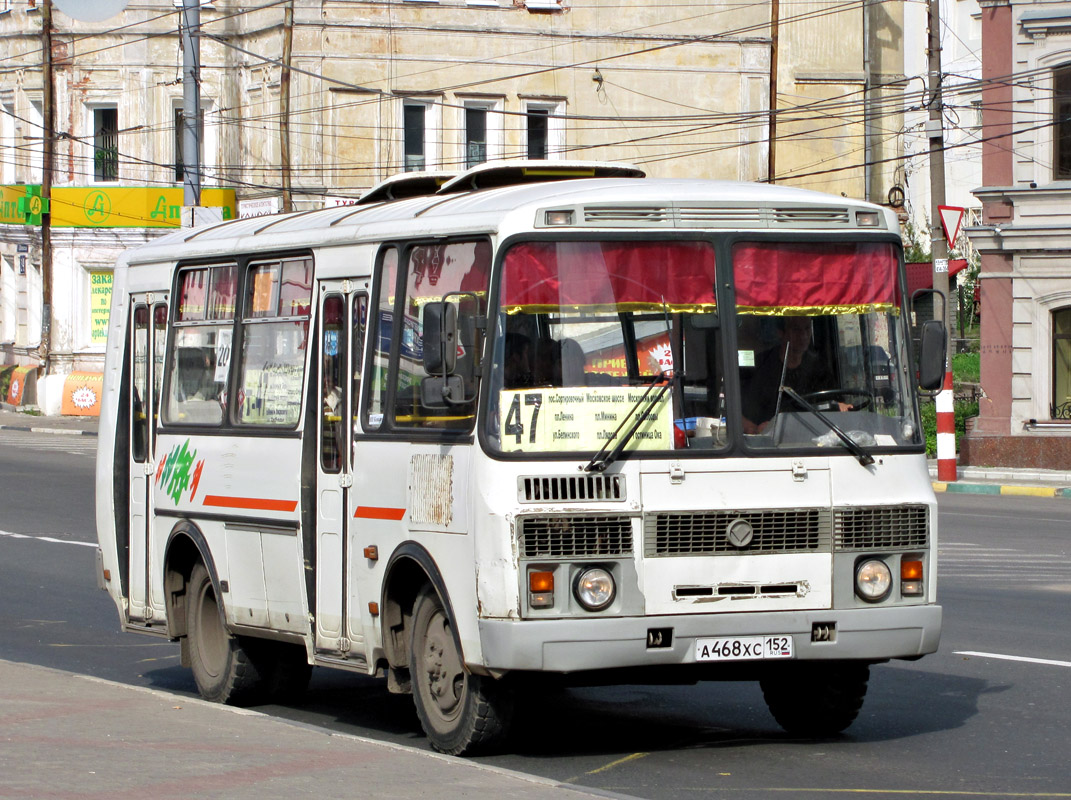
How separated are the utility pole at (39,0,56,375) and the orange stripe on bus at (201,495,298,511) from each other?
36.3 m

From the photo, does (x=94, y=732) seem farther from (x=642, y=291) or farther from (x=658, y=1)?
(x=658, y=1)

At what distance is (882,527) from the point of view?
808 centimetres

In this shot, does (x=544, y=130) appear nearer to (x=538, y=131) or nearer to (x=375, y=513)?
(x=538, y=131)

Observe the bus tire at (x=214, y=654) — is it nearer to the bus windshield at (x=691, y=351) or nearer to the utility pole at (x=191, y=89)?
the bus windshield at (x=691, y=351)

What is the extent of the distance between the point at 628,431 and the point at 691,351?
0.49 metres

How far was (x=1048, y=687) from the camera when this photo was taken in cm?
997

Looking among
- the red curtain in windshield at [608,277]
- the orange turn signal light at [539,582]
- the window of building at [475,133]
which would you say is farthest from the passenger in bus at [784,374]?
the window of building at [475,133]

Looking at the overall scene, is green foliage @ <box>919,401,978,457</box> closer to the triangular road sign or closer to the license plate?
the triangular road sign

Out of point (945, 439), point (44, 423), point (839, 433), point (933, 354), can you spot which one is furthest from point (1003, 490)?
point (44, 423)

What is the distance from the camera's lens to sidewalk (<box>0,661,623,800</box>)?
6777 millimetres

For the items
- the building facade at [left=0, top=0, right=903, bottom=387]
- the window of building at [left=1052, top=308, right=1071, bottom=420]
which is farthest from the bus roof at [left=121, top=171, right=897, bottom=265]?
the building facade at [left=0, top=0, right=903, bottom=387]

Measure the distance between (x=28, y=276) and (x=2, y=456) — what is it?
16888 millimetres

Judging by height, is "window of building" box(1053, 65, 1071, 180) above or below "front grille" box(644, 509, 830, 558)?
above

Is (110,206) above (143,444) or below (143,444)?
above
